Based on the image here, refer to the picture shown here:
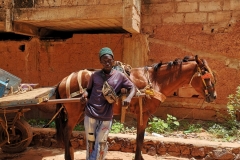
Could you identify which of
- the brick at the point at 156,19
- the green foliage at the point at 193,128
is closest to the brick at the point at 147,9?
the brick at the point at 156,19

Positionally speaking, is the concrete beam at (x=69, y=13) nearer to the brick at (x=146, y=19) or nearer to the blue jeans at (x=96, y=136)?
the brick at (x=146, y=19)

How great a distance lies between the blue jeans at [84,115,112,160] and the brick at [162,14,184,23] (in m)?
3.83

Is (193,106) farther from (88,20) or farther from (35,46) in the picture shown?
(35,46)

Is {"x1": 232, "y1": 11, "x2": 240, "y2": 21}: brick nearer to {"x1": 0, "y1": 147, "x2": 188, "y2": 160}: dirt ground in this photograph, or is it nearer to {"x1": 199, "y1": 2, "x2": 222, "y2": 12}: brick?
{"x1": 199, "y1": 2, "x2": 222, "y2": 12}: brick

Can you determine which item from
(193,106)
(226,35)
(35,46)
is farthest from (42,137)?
(226,35)

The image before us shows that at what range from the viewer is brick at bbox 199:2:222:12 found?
227 inches

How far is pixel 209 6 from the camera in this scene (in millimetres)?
5801

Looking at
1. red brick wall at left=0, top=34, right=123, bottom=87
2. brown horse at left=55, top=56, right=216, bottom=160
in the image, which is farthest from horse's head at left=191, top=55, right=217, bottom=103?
red brick wall at left=0, top=34, right=123, bottom=87

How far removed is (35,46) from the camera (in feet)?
22.3

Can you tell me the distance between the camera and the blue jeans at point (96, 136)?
3039mm

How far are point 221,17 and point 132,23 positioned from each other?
2.29 metres

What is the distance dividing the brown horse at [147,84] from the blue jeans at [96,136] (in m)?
1.03

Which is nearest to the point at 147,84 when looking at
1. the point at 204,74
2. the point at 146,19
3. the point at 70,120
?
the point at 204,74

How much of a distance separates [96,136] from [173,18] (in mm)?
4039
